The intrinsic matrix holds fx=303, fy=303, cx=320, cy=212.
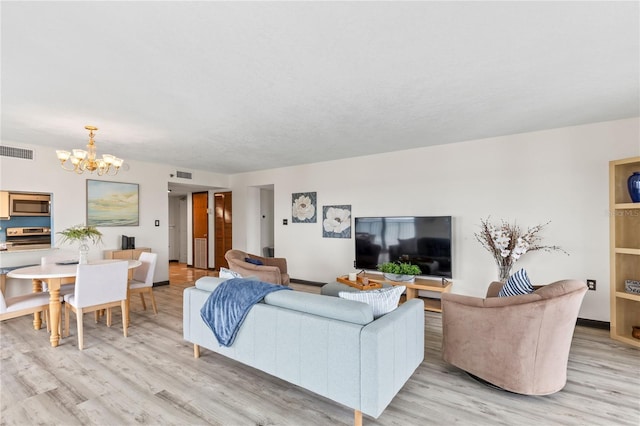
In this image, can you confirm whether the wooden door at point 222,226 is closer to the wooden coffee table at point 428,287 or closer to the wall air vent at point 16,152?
the wall air vent at point 16,152

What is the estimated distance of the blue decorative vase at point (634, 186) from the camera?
119 inches

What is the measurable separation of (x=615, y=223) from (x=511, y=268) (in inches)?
44.1

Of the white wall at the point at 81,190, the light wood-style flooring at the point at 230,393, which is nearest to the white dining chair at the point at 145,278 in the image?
the light wood-style flooring at the point at 230,393

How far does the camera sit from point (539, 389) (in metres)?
2.13

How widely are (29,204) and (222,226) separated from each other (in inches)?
145

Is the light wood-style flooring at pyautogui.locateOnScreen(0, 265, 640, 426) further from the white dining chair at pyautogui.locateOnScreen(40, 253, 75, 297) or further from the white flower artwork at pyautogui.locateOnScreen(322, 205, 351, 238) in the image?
the white flower artwork at pyautogui.locateOnScreen(322, 205, 351, 238)

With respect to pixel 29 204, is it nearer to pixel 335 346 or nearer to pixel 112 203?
pixel 112 203

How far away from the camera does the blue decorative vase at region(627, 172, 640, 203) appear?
119 inches

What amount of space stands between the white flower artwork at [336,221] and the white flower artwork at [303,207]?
0.26 metres

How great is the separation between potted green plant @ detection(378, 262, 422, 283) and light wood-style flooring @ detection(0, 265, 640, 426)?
121 cm

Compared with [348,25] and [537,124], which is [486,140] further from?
[348,25]

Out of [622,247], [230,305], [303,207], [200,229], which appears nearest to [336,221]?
[303,207]

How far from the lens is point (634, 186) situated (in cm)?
306

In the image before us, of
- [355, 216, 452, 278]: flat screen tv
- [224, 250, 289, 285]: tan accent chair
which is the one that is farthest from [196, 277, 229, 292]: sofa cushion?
[355, 216, 452, 278]: flat screen tv
